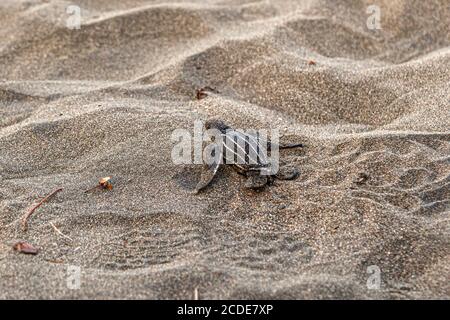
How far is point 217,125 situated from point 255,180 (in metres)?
0.41

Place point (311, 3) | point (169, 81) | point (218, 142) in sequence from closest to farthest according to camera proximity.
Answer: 1. point (218, 142)
2. point (169, 81)
3. point (311, 3)

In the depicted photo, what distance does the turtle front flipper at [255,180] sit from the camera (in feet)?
8.70

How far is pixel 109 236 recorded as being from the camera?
2.42m

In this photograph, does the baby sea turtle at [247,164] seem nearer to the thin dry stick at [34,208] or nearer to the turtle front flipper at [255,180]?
the turtle front flipper at [255,180]

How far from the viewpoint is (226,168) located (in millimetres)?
2811

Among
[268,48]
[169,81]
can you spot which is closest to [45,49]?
[169,81]

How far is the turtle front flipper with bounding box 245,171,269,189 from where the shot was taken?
265cm

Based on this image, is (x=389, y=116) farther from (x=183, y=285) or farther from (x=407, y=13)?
(x=183, y=285)

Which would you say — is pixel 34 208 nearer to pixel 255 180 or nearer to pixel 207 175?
pixel 207 175

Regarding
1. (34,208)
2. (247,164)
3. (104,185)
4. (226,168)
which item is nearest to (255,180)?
(247,164)

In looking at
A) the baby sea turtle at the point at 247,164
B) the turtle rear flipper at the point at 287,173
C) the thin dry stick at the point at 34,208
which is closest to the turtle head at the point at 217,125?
the baby sea turtle at the point at 247,164

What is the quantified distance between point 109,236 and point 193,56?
1748mm

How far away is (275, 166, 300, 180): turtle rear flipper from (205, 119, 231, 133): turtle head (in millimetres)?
355
